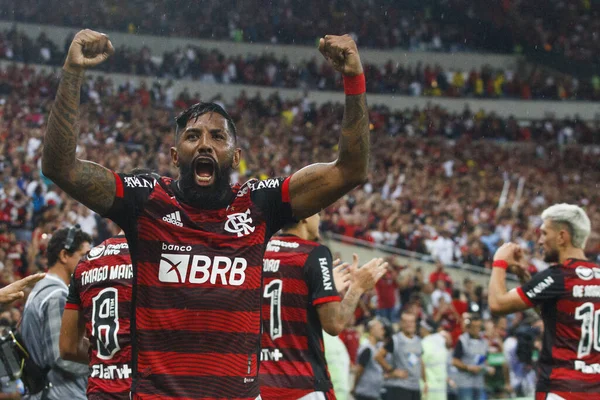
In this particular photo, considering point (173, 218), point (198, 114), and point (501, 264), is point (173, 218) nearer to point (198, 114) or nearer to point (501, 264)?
point (198, 114)

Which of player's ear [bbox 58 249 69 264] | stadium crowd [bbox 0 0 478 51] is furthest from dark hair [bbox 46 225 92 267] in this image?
stadium crowd [bbox 0 0 478 51]

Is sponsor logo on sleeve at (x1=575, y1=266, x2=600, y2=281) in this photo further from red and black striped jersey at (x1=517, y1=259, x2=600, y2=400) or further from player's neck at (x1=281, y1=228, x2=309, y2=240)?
player's neck at (x1=281, y1=228, x2=309, y2=240)

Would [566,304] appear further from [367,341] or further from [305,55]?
[305,55]

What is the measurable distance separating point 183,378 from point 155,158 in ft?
50.5

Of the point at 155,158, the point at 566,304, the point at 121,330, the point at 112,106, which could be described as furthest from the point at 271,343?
the point at 112,106

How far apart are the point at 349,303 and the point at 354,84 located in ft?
A: 7.25

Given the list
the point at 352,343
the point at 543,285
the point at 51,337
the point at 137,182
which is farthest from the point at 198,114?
the point at 352,343

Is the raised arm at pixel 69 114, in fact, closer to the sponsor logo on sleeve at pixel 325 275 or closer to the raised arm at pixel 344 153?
the raised arm at pixel 344 153

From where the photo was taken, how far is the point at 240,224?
3.69 metres

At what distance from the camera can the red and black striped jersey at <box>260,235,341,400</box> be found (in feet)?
17.8

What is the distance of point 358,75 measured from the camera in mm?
3463

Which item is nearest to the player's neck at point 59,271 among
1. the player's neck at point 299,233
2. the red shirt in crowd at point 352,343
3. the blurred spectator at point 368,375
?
the player's neck at point 299,233

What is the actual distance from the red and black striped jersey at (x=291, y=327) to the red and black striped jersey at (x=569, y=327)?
1351 mm

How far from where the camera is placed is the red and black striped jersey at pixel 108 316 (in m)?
4.80
